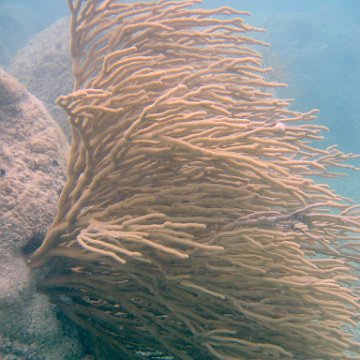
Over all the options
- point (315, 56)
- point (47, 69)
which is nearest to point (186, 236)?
point (47, 69)

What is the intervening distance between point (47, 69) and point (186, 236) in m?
8.32

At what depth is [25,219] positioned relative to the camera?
7.75 feet

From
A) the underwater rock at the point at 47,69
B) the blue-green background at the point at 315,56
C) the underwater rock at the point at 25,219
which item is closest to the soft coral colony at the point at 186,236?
the underwater rock at the point at 25,219

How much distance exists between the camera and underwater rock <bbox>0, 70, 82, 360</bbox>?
2.25 meters

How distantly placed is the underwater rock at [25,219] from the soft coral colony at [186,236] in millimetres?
150

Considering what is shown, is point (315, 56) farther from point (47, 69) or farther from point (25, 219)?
point (25, 219)

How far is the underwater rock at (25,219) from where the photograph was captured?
225cm

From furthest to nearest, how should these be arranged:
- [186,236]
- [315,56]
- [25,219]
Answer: [315,56] < [25,219] < [186,236]

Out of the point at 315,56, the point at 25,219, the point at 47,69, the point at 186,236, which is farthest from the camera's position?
the point at 315,56

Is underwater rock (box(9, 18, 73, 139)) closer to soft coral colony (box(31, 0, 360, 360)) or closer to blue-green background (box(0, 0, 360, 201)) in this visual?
soft coral colony (box(31, 0, 360, 360))

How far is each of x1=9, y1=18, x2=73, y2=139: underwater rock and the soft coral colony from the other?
5.38 m

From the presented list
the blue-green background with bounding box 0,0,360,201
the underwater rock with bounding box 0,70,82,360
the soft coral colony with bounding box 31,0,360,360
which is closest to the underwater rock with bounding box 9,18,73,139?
the underwater rock with bounding box 0,70,82,360

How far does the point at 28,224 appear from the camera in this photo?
93.5 inches

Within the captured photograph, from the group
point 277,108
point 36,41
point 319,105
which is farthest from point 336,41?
point 277,108
